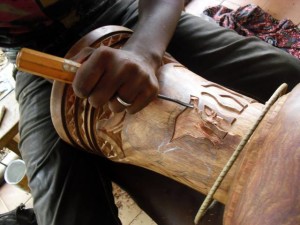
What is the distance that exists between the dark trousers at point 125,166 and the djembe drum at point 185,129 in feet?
0.25

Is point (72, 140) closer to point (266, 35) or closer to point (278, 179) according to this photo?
point (278, 179)

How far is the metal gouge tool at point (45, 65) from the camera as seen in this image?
0.56 meters

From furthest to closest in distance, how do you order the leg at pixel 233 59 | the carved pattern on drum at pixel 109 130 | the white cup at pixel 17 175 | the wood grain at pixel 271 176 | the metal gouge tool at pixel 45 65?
the white cup at pixel 17 175
the leg at pixel 233 59
the carved pattern on drum at pixel 109 130
the metal gouge tool at pixel 45 65
the wood grain at pixel 271 176

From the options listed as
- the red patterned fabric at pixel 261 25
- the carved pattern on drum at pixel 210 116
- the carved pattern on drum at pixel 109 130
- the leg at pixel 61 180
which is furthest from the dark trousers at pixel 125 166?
the red patterned fabric at pixel 261 25

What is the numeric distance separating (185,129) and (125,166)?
0.26 m

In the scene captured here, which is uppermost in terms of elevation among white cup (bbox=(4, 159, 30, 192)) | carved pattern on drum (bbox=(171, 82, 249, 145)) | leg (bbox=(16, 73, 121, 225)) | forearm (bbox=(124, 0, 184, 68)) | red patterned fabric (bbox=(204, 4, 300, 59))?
forearm (bbox=(124, 0, 184, 68))

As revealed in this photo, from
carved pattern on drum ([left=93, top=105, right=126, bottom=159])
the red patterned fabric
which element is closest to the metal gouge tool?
carved pattern on drum ([left=93, top=105, right=126, bottom=159])

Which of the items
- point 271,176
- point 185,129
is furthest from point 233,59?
point 271,176

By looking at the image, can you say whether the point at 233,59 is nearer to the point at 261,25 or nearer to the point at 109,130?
the point at 109,130

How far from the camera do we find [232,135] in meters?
0.61

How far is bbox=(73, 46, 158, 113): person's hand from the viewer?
614 mm

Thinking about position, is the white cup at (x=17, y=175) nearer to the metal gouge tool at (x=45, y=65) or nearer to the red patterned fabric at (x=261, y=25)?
the metal gouge tool at (x=45, y=65)

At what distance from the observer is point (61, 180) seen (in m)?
0.82

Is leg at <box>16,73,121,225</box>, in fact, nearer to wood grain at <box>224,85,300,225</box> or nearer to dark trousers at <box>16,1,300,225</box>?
dark trousers at <box>16,1,300,225</box>
